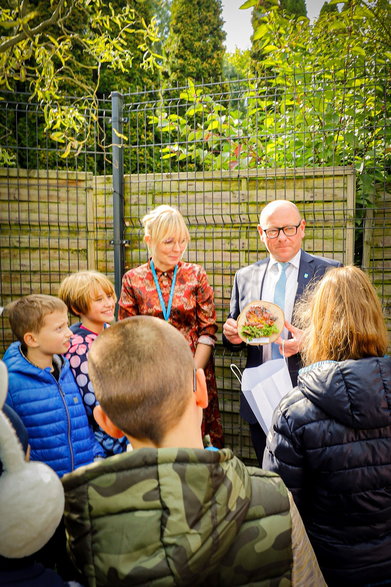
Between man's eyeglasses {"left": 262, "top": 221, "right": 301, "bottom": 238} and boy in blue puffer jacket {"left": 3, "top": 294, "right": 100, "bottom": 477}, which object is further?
man's eyeglasses {"left": 262, "top": 221, "right": 301, "bottom": 238}

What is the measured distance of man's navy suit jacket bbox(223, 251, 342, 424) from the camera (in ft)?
9.41

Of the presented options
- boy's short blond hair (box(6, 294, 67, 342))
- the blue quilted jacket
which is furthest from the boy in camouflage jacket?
boy's short blond hair (box(6, 294, 67, 342))

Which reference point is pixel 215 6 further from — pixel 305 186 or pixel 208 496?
pixel 208 496

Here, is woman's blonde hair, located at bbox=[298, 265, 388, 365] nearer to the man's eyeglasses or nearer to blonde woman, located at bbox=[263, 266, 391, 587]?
blonde woman, located at bbox=[263, 266, 391, 587]

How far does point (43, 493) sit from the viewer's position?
0.96 m

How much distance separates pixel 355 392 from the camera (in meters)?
1.46

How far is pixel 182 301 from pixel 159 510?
2160 mm

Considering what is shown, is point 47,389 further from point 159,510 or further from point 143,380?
point 159,510

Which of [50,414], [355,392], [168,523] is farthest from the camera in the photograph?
[50,414]

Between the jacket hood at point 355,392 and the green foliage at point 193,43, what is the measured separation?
13.5 m

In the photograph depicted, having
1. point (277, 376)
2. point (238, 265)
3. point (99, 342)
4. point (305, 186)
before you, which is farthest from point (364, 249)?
point (99, 342)

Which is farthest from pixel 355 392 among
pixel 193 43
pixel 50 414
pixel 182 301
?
pixel 193 43

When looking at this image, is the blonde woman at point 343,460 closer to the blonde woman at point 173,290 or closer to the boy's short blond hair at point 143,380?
the boy's short blond hair at point 143,380

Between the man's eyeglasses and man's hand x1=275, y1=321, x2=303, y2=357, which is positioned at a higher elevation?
the man's eyeglasses
